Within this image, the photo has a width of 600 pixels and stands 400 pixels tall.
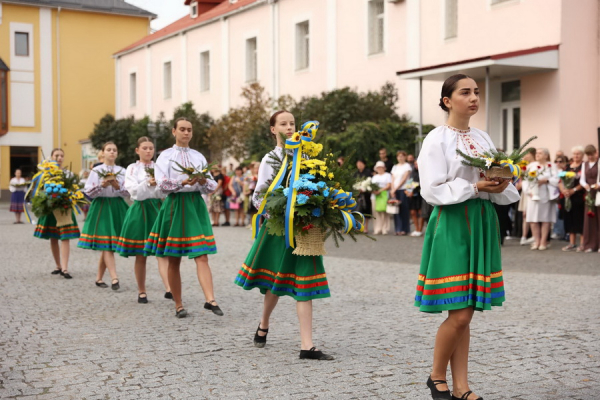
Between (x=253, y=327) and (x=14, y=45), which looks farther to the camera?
(x=14, y=45)

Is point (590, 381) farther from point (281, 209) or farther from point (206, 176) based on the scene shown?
point (206, 176)

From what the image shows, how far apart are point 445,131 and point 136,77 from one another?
40.5 m

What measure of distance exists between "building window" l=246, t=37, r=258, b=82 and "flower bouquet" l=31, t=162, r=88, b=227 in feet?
71.8

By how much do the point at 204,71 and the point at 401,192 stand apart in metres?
20.5

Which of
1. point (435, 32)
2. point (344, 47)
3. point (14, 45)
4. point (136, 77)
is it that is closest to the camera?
point (435, 32)

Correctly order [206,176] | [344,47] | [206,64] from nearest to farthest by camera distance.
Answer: [206,176] → [344,47] → [206,64]

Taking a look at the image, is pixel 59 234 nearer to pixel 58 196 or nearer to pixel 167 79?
pixel 58 196

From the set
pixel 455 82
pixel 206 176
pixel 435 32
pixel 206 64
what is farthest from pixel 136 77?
pixel 455 82

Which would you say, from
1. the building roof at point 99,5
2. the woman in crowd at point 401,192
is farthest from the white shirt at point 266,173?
the building roof at point 99,5

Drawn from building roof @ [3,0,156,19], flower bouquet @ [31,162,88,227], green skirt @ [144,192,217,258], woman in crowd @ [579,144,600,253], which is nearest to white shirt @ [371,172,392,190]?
woman in crowd @ [579,144,600,253]

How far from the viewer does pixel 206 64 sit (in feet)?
121

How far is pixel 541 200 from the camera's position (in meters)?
15.0

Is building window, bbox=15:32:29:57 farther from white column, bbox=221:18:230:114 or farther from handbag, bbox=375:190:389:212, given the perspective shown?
handbag, bbox=375:190:389:212

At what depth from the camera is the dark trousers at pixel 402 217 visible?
18.7m
